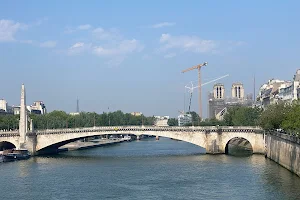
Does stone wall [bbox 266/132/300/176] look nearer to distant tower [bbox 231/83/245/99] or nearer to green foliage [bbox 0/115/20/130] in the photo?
green foliage [bbox 0/115/20/130]

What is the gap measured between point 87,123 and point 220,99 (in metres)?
63.6

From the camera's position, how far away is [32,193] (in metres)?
38.0

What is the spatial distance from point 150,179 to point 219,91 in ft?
452

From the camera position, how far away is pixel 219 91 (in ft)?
588

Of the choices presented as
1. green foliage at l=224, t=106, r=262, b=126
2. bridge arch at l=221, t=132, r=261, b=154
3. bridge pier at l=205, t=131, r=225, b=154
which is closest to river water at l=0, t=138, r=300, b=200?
bridge arch at l=221, t=132, r=261, b=154

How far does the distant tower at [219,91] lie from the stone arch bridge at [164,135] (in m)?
110

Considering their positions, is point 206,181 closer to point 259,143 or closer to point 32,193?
point 32,193

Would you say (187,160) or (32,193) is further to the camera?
(187,160)

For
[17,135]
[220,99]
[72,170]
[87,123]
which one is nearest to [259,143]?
[72,170]

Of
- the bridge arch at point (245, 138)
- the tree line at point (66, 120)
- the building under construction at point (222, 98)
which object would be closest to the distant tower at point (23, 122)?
the tree line at point (66, 120)

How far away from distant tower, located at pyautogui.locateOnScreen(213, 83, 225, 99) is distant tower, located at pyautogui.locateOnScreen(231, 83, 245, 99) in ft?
11.1

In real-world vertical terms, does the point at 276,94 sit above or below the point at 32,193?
above

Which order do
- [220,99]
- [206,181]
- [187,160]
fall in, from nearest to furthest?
[206,181], [187,160], [220,99]

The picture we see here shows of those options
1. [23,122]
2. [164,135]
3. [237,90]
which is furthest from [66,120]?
[237,90]
